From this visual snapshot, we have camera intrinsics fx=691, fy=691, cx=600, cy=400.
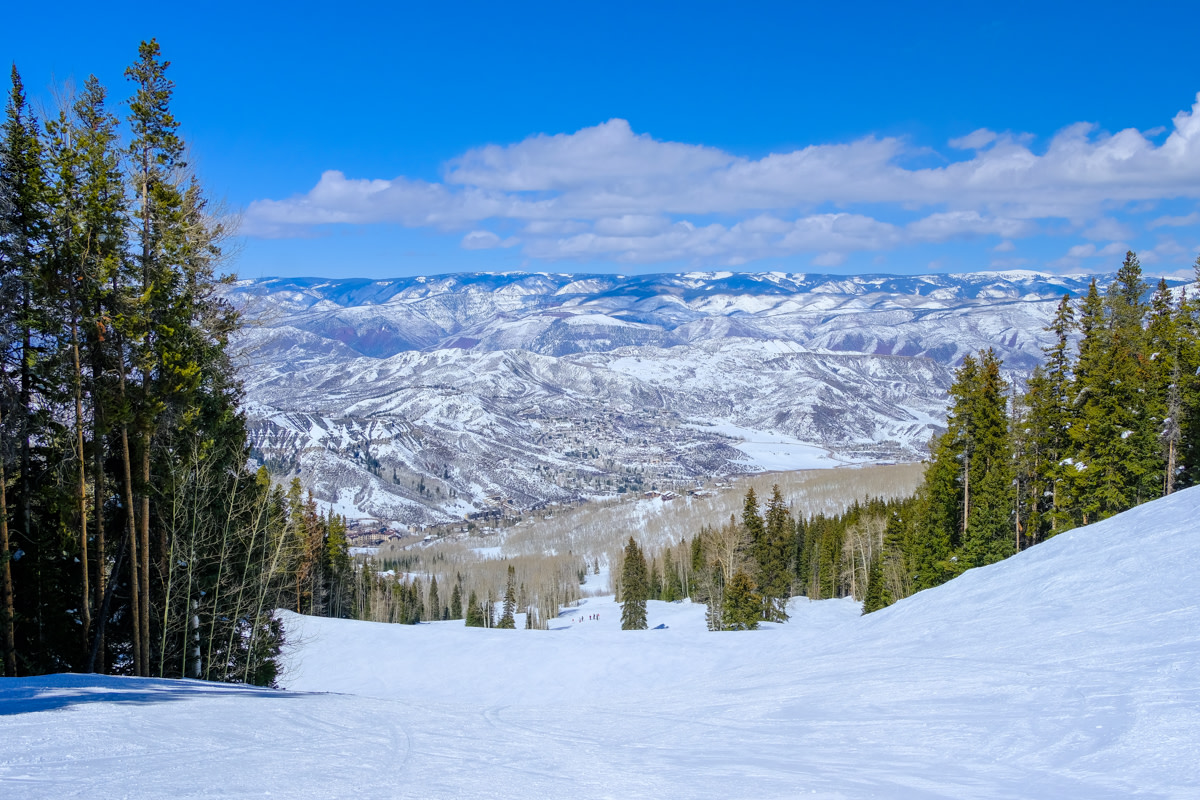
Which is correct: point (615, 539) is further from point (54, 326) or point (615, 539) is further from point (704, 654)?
point (54, 326)

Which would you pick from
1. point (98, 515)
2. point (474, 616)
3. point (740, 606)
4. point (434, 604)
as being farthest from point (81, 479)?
point (434, 604)

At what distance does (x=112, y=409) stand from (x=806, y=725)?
54.7 feet

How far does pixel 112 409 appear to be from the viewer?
53.7ft

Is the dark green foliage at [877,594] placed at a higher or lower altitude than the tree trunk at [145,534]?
lower

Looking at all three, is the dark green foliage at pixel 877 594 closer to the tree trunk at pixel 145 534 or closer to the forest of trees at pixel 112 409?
the forest of trees at pixel 112 409

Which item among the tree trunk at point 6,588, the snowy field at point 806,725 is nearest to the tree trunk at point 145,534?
the tree trunk at point 6,588

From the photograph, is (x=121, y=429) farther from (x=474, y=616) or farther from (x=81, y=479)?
(x=474, y=616)

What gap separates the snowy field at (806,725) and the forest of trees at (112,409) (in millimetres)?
5084

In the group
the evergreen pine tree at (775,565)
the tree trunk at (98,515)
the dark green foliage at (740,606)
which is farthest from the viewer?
the evergreen pine tree at (775,565)

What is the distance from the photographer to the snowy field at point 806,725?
7586 millimetres

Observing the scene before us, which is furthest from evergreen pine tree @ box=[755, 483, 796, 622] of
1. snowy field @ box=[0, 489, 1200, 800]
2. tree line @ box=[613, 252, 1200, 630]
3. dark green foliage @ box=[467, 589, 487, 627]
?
snowy field @ box=[0, 489, 1200, 800]

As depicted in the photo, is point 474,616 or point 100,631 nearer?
point 100,631

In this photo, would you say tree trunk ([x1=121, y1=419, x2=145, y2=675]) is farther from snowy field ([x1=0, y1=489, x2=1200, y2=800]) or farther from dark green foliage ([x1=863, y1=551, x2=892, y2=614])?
dark green foliage ([x1=863, y1=551, x2=892, y2=614])

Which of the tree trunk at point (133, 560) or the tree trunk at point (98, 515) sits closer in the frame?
the tree trunk at point (98, 515)
